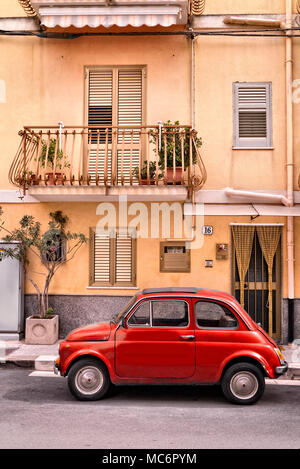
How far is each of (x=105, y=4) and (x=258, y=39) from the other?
374 cm

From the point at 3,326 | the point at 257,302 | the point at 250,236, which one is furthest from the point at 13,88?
the point at 257,302

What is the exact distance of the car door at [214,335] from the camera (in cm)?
684

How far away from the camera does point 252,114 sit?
1126cm

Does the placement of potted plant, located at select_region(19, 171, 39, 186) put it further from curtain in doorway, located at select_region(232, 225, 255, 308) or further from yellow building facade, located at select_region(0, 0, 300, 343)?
curtain in doorway, located at select_region(232, 225, 255, 308)

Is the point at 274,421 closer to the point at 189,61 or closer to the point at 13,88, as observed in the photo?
the point at 189,61

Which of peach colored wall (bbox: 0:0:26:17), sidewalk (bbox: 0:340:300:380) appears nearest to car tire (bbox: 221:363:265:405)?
sidewalk (bbox: 0:340:300:380)

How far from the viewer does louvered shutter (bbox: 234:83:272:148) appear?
11211mm

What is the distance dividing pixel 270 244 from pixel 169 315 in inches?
191

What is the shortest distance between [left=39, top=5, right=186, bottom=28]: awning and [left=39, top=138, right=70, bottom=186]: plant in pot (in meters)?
2.71

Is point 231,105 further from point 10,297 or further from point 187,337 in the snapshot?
point 10,297

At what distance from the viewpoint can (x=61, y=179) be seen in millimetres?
10617

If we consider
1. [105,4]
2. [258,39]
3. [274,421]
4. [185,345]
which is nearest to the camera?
[274,421]

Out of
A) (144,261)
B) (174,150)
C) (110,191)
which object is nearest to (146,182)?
(110,191)

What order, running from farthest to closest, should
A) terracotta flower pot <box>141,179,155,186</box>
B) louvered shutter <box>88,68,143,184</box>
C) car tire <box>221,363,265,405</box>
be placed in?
louvered shutter <box>88,68,143,184</box>
terracotta flower pot <box>141,179,155,186</box>
car tire <box>221,363,265,405</box>
